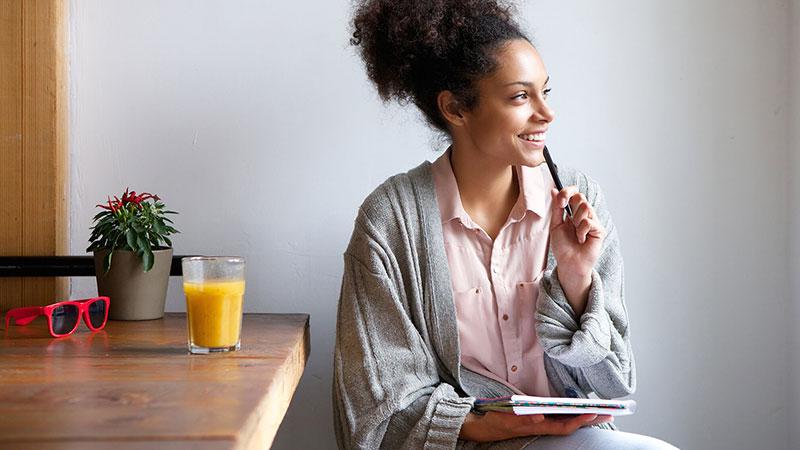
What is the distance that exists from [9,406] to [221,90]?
1076mm

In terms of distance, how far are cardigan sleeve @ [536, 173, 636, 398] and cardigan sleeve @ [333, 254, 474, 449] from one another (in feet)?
0.62

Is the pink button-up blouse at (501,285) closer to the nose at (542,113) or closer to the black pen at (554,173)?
the black pen at (554,173)

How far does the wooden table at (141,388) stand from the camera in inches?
34.5

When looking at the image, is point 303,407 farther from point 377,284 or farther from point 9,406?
point 9,406

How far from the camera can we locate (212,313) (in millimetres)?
1355

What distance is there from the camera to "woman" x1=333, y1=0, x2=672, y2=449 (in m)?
1.59

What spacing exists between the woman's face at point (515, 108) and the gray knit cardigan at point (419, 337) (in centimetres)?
16

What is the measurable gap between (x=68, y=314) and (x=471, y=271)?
0.68 metres

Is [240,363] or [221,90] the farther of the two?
[221,90]

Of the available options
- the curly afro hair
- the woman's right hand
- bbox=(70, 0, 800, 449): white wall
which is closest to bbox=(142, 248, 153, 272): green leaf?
bbox=(70, 0, 800, 449): white wall

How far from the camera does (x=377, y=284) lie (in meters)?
1.64

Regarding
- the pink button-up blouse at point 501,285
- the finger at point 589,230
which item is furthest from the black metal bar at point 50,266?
the finger at point 589,230

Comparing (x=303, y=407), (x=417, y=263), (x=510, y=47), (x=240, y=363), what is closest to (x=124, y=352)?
(x=240, y=363)

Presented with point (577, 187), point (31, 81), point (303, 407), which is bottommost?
point (303, 407)
